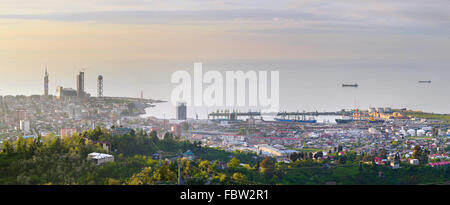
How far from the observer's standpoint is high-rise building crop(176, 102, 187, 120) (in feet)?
46.4

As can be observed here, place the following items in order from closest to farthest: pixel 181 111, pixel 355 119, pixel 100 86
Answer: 1. pixel 100 86
2. pixel 181 111
3. pixel 355 119

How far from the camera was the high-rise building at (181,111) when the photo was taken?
46.4ft

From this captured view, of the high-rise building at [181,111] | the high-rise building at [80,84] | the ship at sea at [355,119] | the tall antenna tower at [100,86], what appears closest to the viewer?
the high-rise building at [80,84]

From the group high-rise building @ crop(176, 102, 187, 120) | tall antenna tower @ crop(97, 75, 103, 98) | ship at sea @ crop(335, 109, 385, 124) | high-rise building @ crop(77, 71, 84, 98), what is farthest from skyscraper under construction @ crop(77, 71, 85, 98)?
ship at sea @ crop(335, 109, 385, 124)

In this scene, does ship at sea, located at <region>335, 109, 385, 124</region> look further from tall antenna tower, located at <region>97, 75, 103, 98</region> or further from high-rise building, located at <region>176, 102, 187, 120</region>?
tall antenna tower, located at <region>97, 75, 103, 98</region>

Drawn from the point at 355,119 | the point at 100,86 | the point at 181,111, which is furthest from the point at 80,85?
the point at 355,119

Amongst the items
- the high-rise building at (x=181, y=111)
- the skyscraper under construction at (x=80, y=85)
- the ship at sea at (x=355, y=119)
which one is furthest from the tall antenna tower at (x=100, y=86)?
the ship at sea at (x=355, y=119)

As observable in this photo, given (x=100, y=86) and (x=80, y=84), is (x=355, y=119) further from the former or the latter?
(x=80, y=84)

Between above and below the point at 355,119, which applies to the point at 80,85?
above

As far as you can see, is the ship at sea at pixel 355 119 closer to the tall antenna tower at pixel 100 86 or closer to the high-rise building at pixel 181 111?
the high-rise building at pixel 181 111

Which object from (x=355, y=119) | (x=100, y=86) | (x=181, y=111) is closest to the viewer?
(x=100, y=86)

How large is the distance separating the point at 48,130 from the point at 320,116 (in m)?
17.2

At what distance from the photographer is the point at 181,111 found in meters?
14.2
